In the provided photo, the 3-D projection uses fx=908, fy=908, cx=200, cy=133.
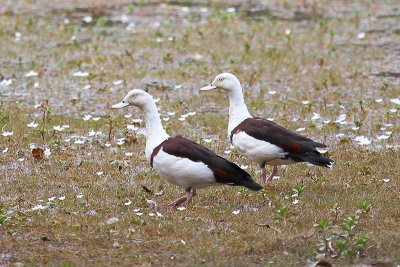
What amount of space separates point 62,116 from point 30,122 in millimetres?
542

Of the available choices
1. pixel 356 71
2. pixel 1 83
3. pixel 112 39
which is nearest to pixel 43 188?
pixel 1 83

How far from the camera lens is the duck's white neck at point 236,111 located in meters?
9.59

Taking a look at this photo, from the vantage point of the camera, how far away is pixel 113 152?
10.5m

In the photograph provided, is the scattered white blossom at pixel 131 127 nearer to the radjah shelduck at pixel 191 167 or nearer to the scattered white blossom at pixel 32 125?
the scattered white blossom at pixel 32 125

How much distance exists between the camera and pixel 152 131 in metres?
8.72

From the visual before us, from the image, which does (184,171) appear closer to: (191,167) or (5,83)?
(191,167)

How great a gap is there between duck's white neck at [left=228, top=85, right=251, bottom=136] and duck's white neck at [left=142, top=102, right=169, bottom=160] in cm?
106

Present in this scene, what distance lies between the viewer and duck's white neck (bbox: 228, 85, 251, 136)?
959 centimetres

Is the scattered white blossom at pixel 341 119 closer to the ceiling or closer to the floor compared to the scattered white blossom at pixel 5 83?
closer to the ceiling

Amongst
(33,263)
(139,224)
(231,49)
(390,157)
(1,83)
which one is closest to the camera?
(33,263)

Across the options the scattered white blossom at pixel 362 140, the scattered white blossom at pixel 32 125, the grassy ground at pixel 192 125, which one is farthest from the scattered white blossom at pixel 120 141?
the scattered white blossom at pixel 362 140

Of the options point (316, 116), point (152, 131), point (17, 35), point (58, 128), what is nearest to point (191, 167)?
point (152, 131)

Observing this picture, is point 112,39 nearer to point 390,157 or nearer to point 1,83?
point 1,83

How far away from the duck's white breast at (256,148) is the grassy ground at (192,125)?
0.37 metres
